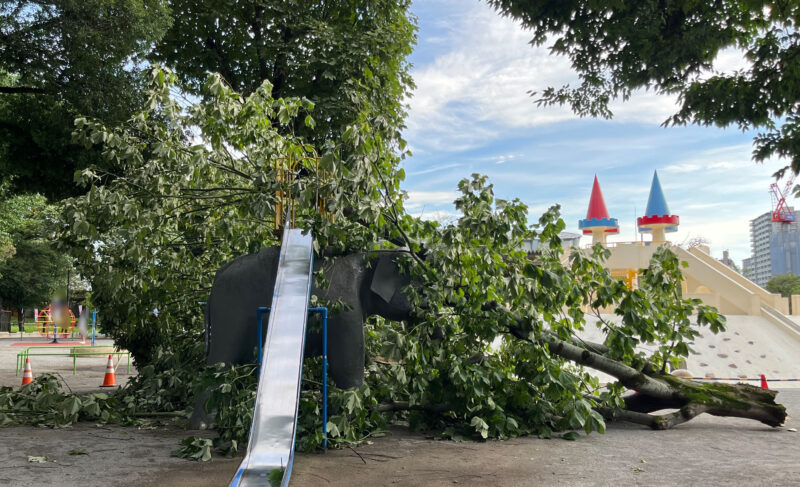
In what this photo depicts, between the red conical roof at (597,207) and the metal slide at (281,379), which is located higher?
the red conical roof at (597,207)

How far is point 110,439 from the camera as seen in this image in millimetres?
6629

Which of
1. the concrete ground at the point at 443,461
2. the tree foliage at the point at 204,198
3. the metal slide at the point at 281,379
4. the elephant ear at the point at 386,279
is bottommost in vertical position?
the concrete ground at the point at 443,461

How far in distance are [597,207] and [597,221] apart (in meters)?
1.07

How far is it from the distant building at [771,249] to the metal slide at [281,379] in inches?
5055

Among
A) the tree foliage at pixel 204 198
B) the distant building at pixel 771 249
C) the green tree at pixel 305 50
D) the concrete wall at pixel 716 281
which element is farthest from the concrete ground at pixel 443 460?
the distant building at pixel 771 249

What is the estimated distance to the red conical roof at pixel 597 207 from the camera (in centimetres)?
4028

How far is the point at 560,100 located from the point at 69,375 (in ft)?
43.0

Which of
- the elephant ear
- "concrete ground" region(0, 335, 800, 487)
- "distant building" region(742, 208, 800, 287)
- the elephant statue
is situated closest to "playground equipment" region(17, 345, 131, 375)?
the elephant statue

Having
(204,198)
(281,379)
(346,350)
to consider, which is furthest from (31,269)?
A: (281,379)

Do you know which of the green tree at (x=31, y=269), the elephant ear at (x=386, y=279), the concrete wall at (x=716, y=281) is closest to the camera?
the elephant ear at (x=386, y=279)

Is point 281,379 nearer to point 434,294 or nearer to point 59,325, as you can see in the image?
point 434,294

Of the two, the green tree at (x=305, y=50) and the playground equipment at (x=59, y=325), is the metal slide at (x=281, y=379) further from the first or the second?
the playground equipment at (x=59, y=325)

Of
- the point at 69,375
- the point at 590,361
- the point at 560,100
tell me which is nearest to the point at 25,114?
the point at 69,375

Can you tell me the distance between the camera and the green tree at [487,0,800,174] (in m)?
6.31
